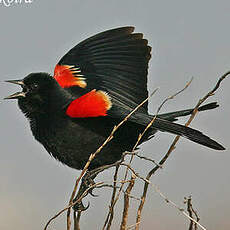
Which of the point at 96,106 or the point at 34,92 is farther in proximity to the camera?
the point at 34,92

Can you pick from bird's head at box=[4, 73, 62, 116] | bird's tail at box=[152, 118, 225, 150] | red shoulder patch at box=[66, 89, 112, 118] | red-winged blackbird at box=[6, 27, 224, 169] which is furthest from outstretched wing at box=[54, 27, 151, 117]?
bird's tail at box=[152, 118, 225, 150]

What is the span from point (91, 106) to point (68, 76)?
1.84ft

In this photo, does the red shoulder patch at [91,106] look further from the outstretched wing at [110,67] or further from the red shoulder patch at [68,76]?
the red shoulder patch at [68,76]

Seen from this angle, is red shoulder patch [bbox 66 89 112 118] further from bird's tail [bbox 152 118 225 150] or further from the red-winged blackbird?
bird's tail [bbox 152 118 225 150]

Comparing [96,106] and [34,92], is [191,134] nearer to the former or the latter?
[96,106]

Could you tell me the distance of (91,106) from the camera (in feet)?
5.30

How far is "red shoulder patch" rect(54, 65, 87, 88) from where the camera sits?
6.77 ft

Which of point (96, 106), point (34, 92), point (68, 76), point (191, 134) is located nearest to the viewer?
point (191, 134)

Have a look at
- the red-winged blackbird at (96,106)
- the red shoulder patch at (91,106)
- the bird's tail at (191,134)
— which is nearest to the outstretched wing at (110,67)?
the red-winged blackbird at (96,106)

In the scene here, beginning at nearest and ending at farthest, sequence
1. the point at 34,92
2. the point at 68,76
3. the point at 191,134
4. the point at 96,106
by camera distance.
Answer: the point at 191,134
the point at 96,106
the point at 34,92
the point at 68,76

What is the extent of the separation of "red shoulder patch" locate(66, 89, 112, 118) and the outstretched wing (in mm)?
279

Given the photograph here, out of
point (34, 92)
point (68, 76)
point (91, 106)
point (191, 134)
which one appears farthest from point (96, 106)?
point (68, 76)

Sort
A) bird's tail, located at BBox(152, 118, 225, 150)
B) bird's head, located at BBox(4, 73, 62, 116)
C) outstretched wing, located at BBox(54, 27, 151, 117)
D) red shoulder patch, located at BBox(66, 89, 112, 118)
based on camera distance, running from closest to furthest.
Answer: bird's tail, located at BBox(152, 118, 225, 150)
red shoulder patch, located at BBox(66, 89, 112, 118)
bird's head, located at BBox(4, 73, 62, 116)
outstretched wing, located at BBox(54, 27, 151, 117)

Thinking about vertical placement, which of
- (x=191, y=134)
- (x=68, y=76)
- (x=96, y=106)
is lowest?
(x=191, y=134)
